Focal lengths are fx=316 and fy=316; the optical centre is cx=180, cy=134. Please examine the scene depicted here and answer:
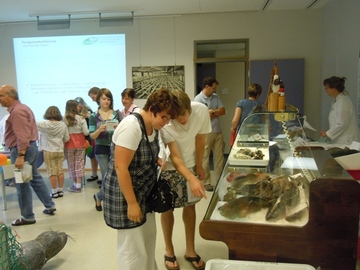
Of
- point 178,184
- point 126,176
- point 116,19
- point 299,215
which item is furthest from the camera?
point 116,19

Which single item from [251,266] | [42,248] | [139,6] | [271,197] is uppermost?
[139,6]

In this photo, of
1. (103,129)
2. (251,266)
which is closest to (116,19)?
(103,129)

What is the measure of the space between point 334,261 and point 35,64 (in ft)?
19.0

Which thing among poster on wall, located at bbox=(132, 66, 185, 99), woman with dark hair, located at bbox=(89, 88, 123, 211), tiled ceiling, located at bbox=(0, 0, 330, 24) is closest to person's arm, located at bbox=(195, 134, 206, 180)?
woman with dark hair, located at bbox=(89, 88, 123, 211)

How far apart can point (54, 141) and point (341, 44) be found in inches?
163

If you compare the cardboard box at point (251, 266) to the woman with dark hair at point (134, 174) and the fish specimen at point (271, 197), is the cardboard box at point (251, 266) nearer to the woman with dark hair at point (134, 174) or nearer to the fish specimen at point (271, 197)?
the fish specimen at point (271, 197)

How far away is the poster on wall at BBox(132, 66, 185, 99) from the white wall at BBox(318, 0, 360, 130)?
2.35m

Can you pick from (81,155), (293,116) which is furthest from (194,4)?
(293,116)

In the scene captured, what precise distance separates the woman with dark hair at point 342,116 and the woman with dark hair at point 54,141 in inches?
131

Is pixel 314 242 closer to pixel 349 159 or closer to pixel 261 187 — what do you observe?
pixel 261 187

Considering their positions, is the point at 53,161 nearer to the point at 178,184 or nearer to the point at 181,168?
the point at 178,184

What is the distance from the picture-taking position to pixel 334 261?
1.39 metres

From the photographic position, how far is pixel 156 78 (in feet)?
18.3

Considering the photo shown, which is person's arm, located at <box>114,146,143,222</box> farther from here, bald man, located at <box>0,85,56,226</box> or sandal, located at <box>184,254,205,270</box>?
bald man, located at <box>0,85,56,226</box>
